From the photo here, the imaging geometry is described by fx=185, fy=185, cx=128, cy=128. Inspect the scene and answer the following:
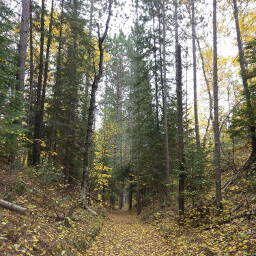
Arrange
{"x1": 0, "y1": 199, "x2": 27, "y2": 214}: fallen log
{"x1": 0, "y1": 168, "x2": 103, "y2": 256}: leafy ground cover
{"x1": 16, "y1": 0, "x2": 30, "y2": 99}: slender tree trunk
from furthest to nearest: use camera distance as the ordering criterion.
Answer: {"x1": 16, "y1": 0, "x2": 30, "y2": 99}: slender tree trunk < {"x1": 0, "y1": 199, "x2": 27, "y2": 214}: fallen log < {"x1": 0, "y1": 168, "x2": 103, "y2": 256}: leafy ground cover

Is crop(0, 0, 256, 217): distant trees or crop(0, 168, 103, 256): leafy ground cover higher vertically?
crop(0, 0, 256, 217): distant trees

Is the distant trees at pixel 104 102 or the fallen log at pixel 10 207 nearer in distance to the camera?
the fallen log at pixel 10 207

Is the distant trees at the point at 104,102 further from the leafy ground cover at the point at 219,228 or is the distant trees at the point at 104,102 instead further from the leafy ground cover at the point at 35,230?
the leafy ground cover at the point at 35,230

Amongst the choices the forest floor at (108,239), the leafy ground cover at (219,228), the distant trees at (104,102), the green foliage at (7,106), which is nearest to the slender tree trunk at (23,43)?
the distant trees at (104,102)

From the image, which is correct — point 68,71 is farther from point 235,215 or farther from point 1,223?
point 235,215

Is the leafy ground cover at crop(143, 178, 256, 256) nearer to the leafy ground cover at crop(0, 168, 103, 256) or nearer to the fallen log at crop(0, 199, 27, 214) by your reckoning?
the leafy ground cover at crop(0, 168, 103, 256)

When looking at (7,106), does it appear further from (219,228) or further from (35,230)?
(219,228)

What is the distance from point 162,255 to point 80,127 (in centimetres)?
1012

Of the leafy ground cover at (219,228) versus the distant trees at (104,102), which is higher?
the distant trees at (104,102)

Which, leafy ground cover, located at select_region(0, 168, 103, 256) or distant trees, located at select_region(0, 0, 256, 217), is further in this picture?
distant trees, located at select_region(0, 0, 256, 217)

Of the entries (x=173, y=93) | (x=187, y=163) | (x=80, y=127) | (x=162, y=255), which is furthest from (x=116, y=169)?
(x=162, y=255)

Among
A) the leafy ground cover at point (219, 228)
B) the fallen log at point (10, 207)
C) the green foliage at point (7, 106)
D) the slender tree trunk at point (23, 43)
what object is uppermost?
the slender tree trunk at point (23, 43)

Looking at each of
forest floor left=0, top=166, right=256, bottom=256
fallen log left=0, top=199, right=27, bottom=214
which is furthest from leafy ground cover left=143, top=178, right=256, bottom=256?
fallen log left=0, top=199, right=27, bottom=214

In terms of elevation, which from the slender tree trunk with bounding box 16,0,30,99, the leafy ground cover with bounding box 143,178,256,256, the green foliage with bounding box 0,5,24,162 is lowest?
the leafy ground cover with bounding box 143,178,256,256
